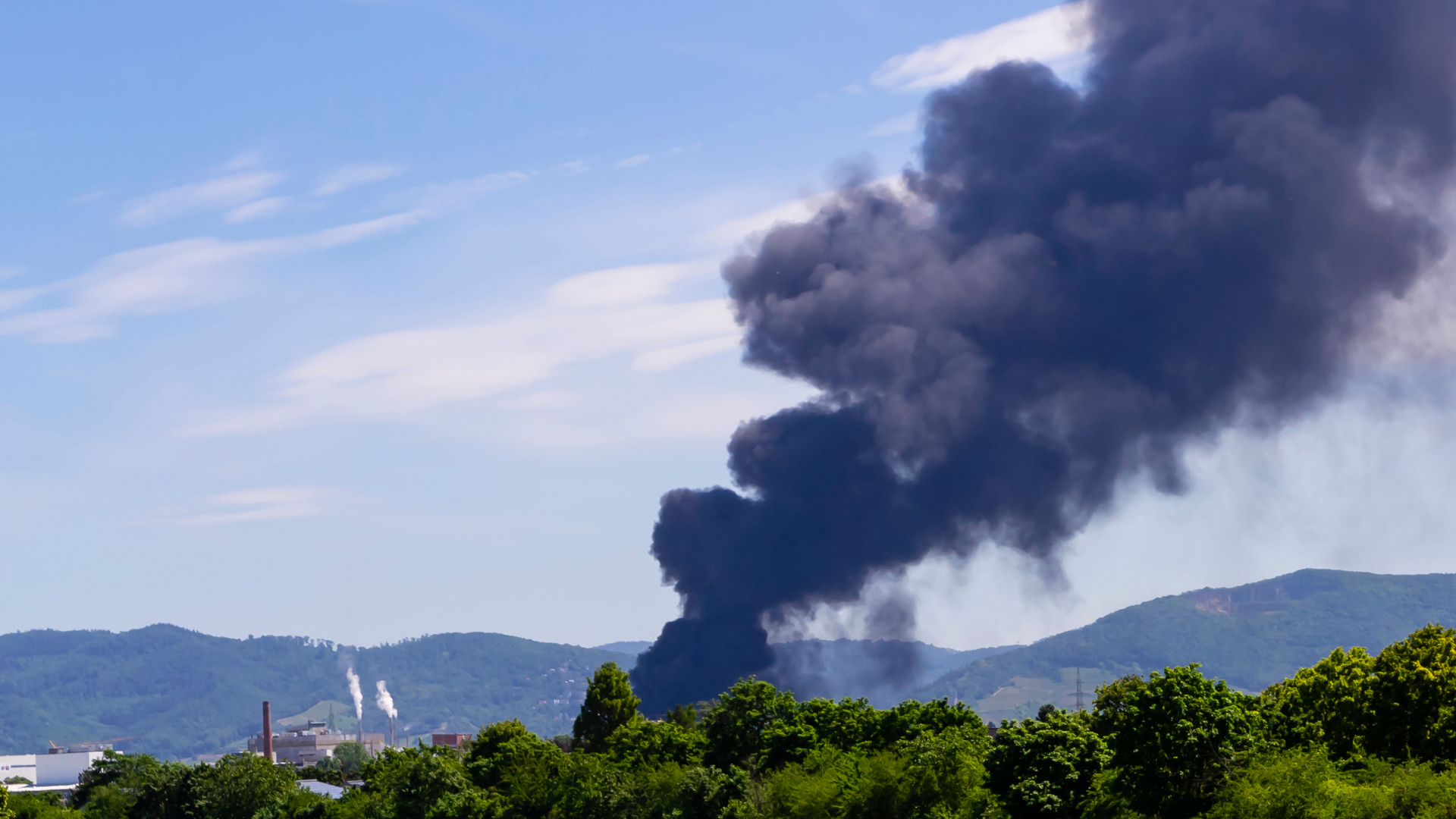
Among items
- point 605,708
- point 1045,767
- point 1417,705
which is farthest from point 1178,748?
point 605,708

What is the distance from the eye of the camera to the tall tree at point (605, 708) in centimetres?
11275

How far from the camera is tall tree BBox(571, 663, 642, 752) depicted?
11275cm

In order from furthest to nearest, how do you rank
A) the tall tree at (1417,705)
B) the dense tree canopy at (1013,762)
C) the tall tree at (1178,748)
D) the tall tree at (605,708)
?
the tall tree at (605,708) < the tall tree at (1417,705) < the tall tree at (1178,748) < the dense tree canopy at (1013,762)

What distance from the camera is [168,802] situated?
350 ft

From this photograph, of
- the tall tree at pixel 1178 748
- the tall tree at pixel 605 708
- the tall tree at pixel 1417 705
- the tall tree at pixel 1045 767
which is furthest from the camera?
the tall tree at pixel 605 708

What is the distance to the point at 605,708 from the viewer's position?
371 feet

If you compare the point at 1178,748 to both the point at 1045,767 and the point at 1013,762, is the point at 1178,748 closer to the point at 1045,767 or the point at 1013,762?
the point at 1045,767

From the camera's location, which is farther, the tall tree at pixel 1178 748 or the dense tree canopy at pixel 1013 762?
the tall tree at pixel 1178 748

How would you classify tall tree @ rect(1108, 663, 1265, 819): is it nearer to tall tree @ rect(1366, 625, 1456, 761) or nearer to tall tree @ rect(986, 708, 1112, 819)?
tall tree @ rect(986, 708, 1112, 819)

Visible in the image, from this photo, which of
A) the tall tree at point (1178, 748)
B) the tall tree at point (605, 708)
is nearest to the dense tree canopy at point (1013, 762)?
the tall tree at point (1178, 748)

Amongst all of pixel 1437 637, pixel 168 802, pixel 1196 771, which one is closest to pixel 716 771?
pixel 1196 771

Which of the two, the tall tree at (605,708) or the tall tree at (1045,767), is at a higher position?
the tall tree at (605,708)

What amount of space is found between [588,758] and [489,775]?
970 centimetres

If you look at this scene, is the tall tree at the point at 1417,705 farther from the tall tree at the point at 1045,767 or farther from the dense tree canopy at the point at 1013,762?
the tall tree at the point at 1045,767
